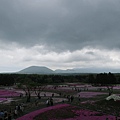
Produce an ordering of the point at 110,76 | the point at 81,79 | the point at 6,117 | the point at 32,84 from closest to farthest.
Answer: the point at 6,117 → the point at 32,84 → the point at 110,76 → the point at 81,79

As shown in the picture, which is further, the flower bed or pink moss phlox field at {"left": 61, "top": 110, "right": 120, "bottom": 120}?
the flower bed

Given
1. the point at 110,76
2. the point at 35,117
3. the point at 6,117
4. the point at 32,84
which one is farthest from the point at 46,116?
the point at 110,76

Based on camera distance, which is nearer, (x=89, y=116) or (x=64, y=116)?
(x=89, y=116)

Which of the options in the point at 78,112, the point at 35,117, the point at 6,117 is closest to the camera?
the point at 6,117

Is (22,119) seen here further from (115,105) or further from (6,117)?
(115,105)

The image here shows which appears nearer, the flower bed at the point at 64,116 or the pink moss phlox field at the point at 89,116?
the pink moss phlox field at the point at 89,116

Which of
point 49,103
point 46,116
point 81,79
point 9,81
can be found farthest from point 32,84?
point 81,79

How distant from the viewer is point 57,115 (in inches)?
1184

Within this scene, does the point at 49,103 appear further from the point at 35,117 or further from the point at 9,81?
the point at 9,81

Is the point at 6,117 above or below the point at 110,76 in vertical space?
below

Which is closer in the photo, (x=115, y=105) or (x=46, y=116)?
(x=46, y=116)

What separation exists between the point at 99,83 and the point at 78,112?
83599 millimetres

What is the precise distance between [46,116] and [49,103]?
1349cm

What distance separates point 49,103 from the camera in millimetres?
42875
